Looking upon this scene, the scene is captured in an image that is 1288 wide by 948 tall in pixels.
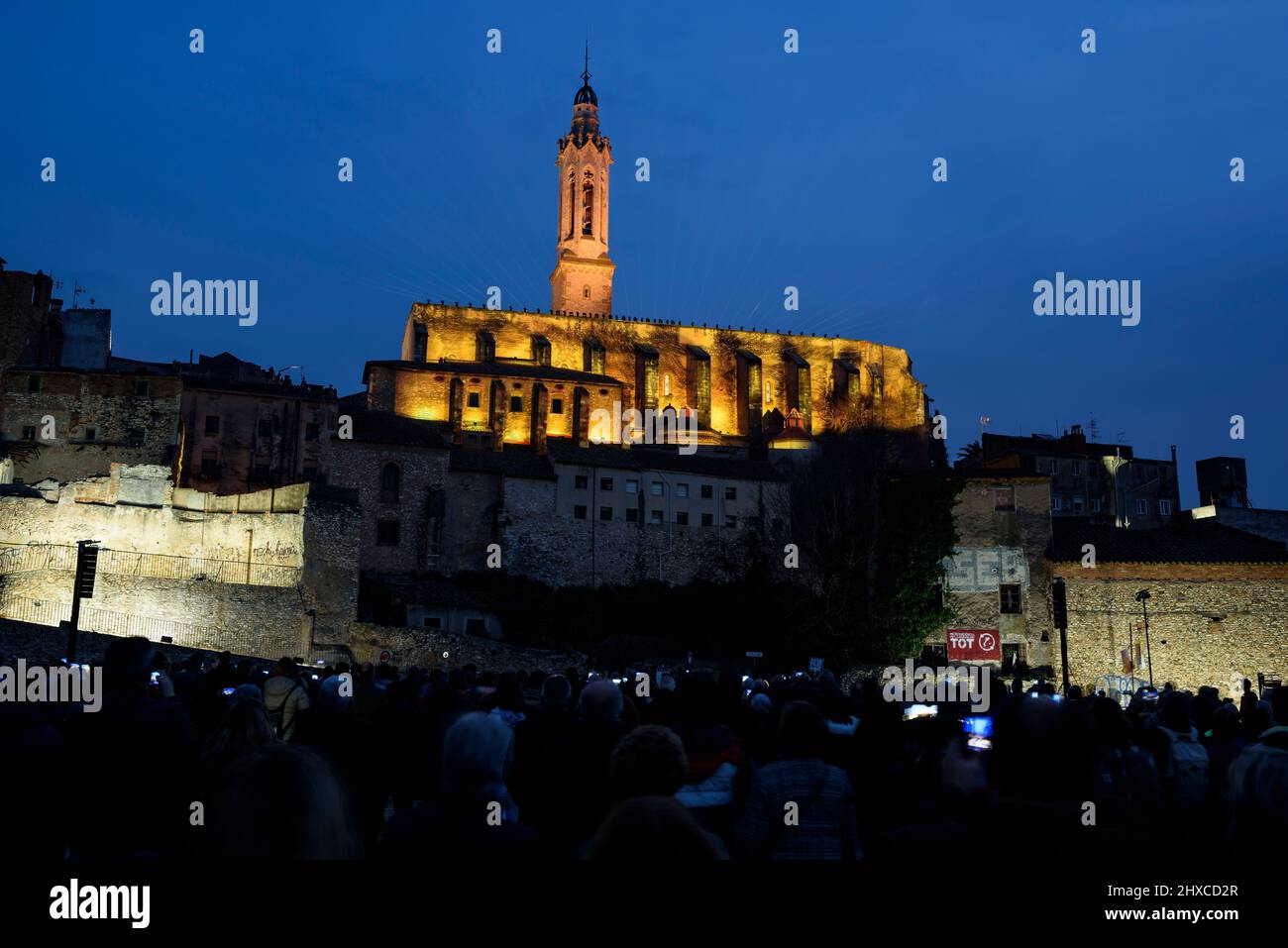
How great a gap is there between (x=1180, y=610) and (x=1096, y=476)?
35.3 m

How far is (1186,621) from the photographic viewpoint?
135 ft

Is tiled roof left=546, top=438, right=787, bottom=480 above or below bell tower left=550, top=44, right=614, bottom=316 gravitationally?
below

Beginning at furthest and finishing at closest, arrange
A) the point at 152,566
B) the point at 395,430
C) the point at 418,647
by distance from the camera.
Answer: the point at 395,430, the point at 418,647, the point at 152,566

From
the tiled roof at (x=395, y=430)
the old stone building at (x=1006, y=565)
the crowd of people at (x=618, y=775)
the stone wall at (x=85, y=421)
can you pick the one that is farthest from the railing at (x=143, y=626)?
the old stone building at (x=1006, y=565)

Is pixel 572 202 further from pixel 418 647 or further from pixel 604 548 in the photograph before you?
pixel 418 647

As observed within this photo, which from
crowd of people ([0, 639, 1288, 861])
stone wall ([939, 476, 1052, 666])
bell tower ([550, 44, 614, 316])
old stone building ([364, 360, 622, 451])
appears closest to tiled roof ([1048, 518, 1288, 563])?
stone wall ([939, 476, 1052, 666])

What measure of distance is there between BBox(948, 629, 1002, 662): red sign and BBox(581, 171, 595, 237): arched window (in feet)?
216

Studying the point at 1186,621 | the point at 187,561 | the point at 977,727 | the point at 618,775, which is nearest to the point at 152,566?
the point at 187,561

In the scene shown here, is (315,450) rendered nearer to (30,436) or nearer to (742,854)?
(30,436)

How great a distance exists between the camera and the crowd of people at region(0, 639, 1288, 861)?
139 inches

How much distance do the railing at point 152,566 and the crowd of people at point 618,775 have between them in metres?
25.6

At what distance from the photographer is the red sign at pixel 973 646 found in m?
31.5

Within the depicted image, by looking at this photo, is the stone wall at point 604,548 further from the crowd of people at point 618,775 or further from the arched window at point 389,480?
the crowd of people at point 618,775

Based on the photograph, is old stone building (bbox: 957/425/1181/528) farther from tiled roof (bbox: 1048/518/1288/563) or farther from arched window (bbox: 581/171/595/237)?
arched window (bbox: 581/171/595/237)
